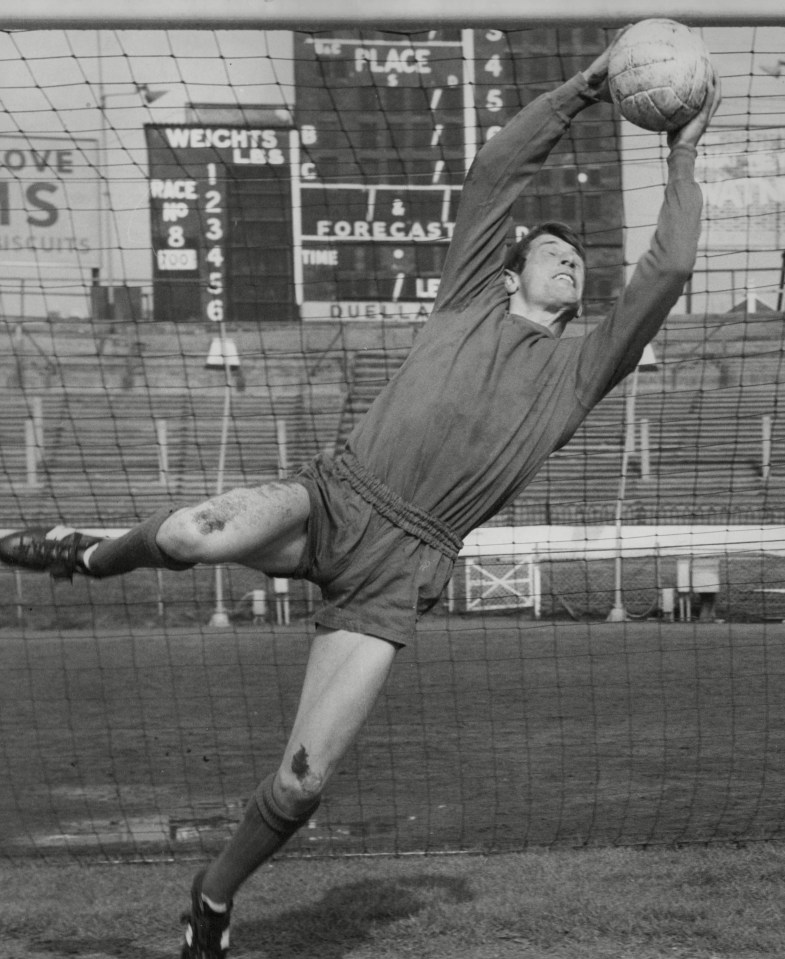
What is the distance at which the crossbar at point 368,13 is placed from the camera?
4770mm

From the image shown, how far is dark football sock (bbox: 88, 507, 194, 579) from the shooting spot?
3658 millimetres

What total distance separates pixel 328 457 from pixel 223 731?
17.3 feet

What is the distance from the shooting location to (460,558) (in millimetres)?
14430

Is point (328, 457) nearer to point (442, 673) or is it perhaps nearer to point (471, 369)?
point (471, 369)

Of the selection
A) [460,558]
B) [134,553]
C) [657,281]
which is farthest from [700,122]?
[460,558]

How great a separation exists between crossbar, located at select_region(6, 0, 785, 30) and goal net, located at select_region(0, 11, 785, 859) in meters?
0.04

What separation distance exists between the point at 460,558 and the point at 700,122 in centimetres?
1074

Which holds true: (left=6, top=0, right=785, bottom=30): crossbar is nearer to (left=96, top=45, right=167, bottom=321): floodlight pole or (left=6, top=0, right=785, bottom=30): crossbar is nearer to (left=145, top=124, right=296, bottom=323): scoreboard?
(left=96, top=45, right=167, bottom=321): floodlight pole

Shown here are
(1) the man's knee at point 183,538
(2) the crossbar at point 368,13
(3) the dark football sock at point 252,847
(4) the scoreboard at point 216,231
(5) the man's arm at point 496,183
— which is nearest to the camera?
(1) the man's knee at point 183,538

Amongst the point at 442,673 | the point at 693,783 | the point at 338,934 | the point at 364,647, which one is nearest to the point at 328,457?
the point at 364,647

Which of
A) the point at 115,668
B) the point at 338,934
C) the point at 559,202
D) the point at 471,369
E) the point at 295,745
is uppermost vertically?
the point at 559,202

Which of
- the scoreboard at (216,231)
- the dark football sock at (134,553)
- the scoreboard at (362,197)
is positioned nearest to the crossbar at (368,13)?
the dark football sock at (134,553)

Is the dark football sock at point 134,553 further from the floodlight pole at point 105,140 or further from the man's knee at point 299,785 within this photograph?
the floodlight pole at point 105,140

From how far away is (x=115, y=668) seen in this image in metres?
12.5
